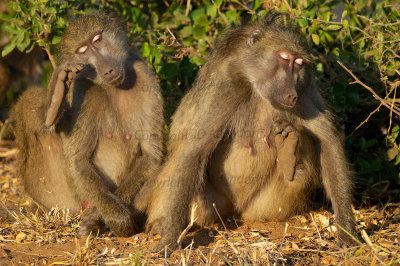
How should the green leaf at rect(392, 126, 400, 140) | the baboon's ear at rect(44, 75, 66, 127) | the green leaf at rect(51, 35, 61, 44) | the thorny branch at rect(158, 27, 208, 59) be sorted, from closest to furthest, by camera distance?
the baboon's ear at rect(44, 75, 66, 127)
the green leaf at rect(392, 126, 400, 140)
the thorny branch at rect(158, 27, 208, 59)
the green leaf at rect(51, 35, 61, 44)

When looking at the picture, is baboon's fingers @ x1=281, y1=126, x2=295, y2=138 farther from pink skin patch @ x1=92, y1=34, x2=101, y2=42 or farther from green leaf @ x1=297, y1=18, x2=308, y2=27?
pink skin patch @ x1=92, y1=34, x2=101, y2=42

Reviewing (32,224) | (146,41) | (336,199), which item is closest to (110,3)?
(146,41)

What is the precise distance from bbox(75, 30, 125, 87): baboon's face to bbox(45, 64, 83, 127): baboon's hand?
0.22 metres

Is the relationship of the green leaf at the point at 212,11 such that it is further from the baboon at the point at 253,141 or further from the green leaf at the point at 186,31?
the baboon at the point at 253,141

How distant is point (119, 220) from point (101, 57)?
3.34ft

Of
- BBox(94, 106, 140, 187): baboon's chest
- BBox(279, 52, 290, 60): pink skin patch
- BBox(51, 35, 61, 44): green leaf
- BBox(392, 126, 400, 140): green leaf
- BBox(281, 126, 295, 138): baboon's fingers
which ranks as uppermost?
BBox(279, 52, 290, 60): pink skin patch

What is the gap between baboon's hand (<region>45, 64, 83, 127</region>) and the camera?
3.39 metres

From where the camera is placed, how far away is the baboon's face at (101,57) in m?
3.61

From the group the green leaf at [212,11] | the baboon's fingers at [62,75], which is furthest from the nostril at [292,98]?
the green leaf at [212,11]

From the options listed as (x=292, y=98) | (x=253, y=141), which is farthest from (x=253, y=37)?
(x=253, y=141)

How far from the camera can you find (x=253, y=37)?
11.3 feet

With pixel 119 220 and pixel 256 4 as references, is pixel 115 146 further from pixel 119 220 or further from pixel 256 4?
pixel 256 4

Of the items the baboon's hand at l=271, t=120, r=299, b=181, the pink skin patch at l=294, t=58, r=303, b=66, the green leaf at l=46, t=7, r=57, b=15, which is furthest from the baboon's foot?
the pink skin patch at l=294, t=58, r=303, b=66

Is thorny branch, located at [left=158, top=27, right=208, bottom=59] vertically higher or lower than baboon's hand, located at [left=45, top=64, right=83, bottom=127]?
lower
